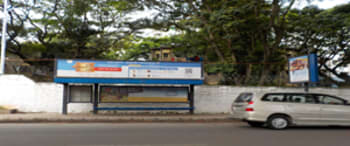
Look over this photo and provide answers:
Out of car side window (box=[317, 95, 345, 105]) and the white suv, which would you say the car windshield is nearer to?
the white suv

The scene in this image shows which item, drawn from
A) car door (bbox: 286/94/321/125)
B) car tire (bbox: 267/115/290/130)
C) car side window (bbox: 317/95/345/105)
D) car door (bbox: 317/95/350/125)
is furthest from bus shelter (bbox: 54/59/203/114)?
car door (bbox: 317/95/350/125)

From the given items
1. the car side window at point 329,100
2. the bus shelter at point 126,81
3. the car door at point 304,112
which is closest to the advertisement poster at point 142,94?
the bus shelter at point 126,81

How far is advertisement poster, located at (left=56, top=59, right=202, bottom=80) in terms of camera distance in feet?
42.9

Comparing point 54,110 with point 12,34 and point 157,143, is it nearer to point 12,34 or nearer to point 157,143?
point 157,143

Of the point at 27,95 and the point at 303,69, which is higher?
the point at 303,69

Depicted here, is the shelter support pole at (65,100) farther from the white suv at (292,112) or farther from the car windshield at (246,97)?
the white suv at (292,112)

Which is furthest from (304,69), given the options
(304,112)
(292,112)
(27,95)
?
(27,95)

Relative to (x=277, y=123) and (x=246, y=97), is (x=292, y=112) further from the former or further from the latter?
(x=246, y=97)

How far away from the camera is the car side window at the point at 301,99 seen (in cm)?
1013

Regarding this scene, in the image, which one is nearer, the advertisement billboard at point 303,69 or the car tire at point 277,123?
the car tire at point 277,123

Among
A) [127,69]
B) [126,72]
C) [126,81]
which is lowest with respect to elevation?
[126,81]

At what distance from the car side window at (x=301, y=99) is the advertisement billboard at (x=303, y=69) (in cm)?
279

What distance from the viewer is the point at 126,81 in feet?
43.8

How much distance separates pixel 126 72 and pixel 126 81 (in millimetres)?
441
